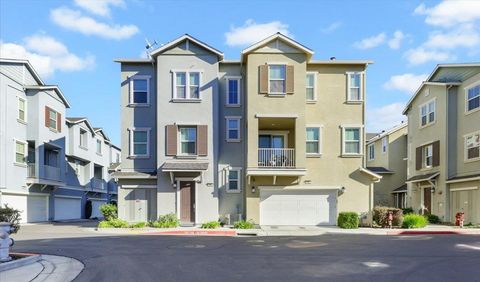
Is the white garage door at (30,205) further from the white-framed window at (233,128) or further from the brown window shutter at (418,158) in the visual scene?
the brown window shutter at (418,158)

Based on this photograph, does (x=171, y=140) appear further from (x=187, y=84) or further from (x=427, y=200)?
(x=427, y=200)

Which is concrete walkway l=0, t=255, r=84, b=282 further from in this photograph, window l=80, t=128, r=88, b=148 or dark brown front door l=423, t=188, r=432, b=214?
window l=80, t=128, r=88, b=148

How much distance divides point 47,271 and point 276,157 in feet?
53.2

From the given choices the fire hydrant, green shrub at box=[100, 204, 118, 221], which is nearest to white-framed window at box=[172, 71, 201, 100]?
green shrub at box=[100, 204, 118, 221]

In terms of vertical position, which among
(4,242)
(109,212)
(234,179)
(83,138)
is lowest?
(109,212)

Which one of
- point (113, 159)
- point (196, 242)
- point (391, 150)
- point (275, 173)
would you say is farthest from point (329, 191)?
point (113, 159)

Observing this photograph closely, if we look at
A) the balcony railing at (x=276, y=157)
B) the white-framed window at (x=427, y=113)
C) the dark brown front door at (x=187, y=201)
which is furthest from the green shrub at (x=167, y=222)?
the white-framed window at (x=427, y=113)

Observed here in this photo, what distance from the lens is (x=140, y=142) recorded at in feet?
85.8

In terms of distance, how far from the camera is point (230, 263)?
11.8m

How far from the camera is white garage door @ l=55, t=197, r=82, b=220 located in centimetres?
3684

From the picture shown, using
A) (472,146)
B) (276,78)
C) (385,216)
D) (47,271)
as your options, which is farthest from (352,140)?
(47,271)

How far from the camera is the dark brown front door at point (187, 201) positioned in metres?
25.2

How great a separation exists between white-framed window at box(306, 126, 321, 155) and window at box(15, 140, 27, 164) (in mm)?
20263

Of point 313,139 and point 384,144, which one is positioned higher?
point 313,139
